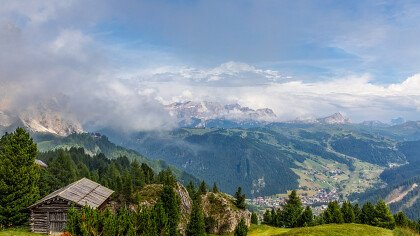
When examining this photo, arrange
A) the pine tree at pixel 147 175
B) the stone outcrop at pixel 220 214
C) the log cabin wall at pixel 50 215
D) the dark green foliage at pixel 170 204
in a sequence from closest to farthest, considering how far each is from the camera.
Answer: the log cabin wall at pixel 50 215
the dark green foliage at pixel 170 204
the stone outcrop at pixel 220 214
the pine tree at pixel 147 175

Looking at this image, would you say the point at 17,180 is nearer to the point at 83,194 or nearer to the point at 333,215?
the point at 83,194

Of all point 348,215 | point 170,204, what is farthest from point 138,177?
point 348,215

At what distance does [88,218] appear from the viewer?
50094 millimetres

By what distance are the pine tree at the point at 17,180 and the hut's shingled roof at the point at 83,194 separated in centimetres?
283

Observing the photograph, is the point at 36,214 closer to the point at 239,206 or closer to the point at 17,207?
the point at 17,207

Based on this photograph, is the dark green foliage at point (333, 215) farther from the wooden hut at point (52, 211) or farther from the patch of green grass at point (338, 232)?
the wooden hut at point (52, 211)

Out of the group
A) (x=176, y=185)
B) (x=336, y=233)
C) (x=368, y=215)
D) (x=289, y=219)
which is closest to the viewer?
(x=336, y=233)

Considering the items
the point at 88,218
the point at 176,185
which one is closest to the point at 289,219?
the point at 176,185

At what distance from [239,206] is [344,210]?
2911cm

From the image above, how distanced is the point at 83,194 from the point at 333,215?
62.8 meters

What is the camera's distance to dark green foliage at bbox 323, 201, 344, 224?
98.8m

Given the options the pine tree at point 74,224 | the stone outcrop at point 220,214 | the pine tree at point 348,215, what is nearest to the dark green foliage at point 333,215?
the pine tree at point 348,215

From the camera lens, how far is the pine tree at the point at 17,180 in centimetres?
6869

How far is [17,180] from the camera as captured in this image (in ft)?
230
